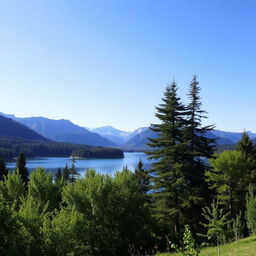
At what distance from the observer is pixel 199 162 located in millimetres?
32969

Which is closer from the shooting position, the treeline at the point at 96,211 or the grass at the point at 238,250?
the grass at the point at 238,250

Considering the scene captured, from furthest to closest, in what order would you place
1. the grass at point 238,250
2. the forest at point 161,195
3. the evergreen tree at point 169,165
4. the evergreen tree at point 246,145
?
the evergreen tree at point 246,145 → the evergreen tree at point 169,165 → the forest at point 161,195 → the grass at point 238,250

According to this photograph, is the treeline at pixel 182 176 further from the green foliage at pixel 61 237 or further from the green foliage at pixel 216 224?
the green foliage at pixel 61 237

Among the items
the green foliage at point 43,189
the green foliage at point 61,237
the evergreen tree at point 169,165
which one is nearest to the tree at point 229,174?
the evergreen tree at point 169,165

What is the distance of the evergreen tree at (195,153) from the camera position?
3039 centimetres

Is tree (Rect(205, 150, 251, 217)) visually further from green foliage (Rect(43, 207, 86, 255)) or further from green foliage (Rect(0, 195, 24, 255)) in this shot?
green foliage (Rect(0, 195, 24, 255))

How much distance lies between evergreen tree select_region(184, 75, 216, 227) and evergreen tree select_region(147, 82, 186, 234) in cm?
110

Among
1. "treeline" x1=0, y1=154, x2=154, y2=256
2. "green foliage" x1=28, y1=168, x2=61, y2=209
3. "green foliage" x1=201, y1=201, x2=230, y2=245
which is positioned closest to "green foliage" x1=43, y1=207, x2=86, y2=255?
"treeline" x1=0, y1=154, x2=154, y2=256

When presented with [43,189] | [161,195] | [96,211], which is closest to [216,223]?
[96,211]

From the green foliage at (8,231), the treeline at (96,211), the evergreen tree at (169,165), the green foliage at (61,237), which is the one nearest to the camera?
the green foliage at (8,231)

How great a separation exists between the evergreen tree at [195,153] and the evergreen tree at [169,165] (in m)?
1.10

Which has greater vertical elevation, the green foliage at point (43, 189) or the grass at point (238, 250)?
the green foliage at point (43, 189)

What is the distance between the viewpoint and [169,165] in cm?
3000

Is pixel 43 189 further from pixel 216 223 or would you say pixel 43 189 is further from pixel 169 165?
pixel 216 223
